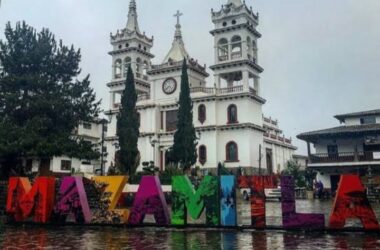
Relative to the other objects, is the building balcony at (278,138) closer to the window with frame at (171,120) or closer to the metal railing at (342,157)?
the window with frame at (171,120)

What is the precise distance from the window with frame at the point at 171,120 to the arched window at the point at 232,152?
776 cm

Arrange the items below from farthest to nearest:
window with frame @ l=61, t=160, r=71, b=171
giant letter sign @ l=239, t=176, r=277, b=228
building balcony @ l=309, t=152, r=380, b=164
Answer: window with frame @ l=61, t=160, r=71, b=171, building balcony @ l=309, t=152, r=380, b=164, giant letter sign @ l=239, t=176, r=277, b=228

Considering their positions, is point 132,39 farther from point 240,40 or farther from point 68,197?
point 68,197

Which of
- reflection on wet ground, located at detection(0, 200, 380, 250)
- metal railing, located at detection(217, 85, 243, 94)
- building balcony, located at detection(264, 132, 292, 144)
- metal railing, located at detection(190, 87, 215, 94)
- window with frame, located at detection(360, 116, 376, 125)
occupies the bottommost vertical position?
reflection on wet ground, located at detection(0, 200, 380, 250)

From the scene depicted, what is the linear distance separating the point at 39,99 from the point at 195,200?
63.6ft

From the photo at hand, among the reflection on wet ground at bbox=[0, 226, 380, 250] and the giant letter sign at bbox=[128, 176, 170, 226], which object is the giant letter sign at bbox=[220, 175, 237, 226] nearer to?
the reflection on wet ground at bbox=[0, 226, 380, 250]

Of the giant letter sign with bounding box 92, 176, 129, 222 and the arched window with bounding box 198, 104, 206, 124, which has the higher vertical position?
the arched window with bounding box 198, 104, 206, 124

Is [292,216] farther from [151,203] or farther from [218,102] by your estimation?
[218,102]

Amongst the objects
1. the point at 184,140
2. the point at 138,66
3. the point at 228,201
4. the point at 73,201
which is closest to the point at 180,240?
the point at 228,201

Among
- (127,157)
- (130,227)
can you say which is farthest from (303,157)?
(130,227)

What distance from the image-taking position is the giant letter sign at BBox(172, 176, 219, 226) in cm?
1476

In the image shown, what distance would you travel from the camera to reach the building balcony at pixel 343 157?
1601 inches

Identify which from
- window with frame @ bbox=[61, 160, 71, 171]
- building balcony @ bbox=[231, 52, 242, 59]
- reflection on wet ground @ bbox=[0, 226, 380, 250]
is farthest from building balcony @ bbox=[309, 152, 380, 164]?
window with frame @ bbox=[61, 160, 71, 171]

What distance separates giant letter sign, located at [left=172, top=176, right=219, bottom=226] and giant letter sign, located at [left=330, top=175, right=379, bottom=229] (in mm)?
3834
